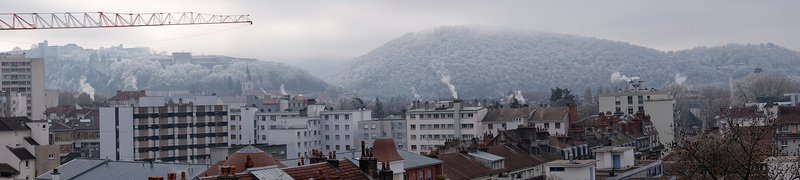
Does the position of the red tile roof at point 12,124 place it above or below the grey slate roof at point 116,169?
above

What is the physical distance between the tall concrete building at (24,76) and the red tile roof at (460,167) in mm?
120142

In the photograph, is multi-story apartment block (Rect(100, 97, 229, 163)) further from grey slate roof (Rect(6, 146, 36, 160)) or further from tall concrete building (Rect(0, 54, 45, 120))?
tall concrete building (Rect(0, 54, 45, 120))

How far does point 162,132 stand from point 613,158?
47.6 metres

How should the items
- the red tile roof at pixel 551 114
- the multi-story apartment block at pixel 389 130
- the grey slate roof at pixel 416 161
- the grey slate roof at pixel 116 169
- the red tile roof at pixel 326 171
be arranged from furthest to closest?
1. the multi-story apartment block at pixel 389 130
2. the red tile roof at pixel 551 114
3. the grey slate roof at pixel 116 169
4. the grey slate roof at pixel 416 161
5. the red tile roof at pixel 326 171

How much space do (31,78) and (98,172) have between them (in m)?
121

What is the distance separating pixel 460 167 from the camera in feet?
151

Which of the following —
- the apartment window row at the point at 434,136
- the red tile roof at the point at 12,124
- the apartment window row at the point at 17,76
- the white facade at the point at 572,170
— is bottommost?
the apartment window row at the point at 434,136

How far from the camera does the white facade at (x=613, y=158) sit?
4622 centimetres

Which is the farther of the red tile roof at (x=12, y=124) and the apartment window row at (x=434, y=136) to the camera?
the apartment window row at (x=434, y=136)

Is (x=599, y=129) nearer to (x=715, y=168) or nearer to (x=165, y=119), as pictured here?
(x=165, y=119)

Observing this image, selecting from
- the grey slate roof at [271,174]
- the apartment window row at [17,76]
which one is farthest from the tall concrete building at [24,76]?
the grey slate roof at [271,174]

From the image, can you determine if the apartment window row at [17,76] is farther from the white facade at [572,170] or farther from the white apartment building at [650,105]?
the white facade at [572,170]

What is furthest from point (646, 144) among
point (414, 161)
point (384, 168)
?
A: point (384, 168)

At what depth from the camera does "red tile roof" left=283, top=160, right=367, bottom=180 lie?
28562 mm
